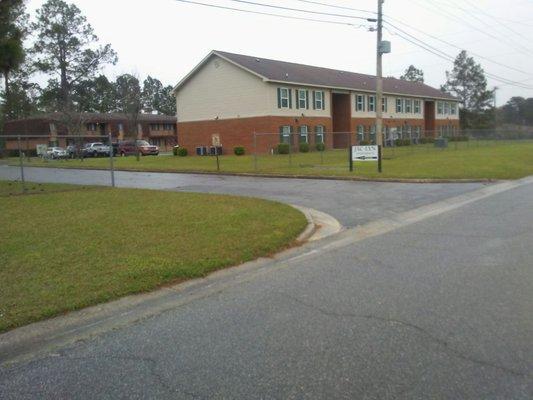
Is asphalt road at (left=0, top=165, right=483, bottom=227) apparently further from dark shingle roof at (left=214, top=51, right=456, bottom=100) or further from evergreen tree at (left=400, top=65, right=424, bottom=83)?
evergreen tree at (left=400, top=65, right=424, bottom=83)

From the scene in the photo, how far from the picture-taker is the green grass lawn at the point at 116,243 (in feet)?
19.0

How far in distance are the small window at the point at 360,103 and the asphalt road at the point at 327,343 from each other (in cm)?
4634

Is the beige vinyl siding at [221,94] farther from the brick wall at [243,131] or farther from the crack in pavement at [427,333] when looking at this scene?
the crack in pavement at [427,333]

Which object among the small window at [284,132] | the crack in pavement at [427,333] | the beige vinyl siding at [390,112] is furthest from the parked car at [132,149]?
the crack in pavement at [427,333]

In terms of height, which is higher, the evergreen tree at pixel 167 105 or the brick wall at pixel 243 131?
the evergreen tree at pixel 167 105

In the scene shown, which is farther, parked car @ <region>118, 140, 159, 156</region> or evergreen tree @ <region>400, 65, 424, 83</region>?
evergreen tree @ <region>400, 65, 424, 83</region>

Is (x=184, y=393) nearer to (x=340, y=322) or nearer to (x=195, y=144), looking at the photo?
(x=340, y=322)

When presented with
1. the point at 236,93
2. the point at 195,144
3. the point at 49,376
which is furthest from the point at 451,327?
the point at 195,144

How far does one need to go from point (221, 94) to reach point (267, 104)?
203 inches

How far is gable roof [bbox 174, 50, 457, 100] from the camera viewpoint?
4197 centimetres

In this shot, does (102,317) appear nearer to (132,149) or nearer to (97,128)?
(132,149)

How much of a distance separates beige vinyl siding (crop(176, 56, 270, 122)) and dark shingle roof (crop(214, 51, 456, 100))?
101 centimetres

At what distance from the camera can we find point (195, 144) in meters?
47.1

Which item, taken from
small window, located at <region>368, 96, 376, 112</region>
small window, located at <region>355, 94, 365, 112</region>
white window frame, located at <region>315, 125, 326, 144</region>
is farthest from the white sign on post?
small window, located at <region>368, 96, 376, 112</region>
